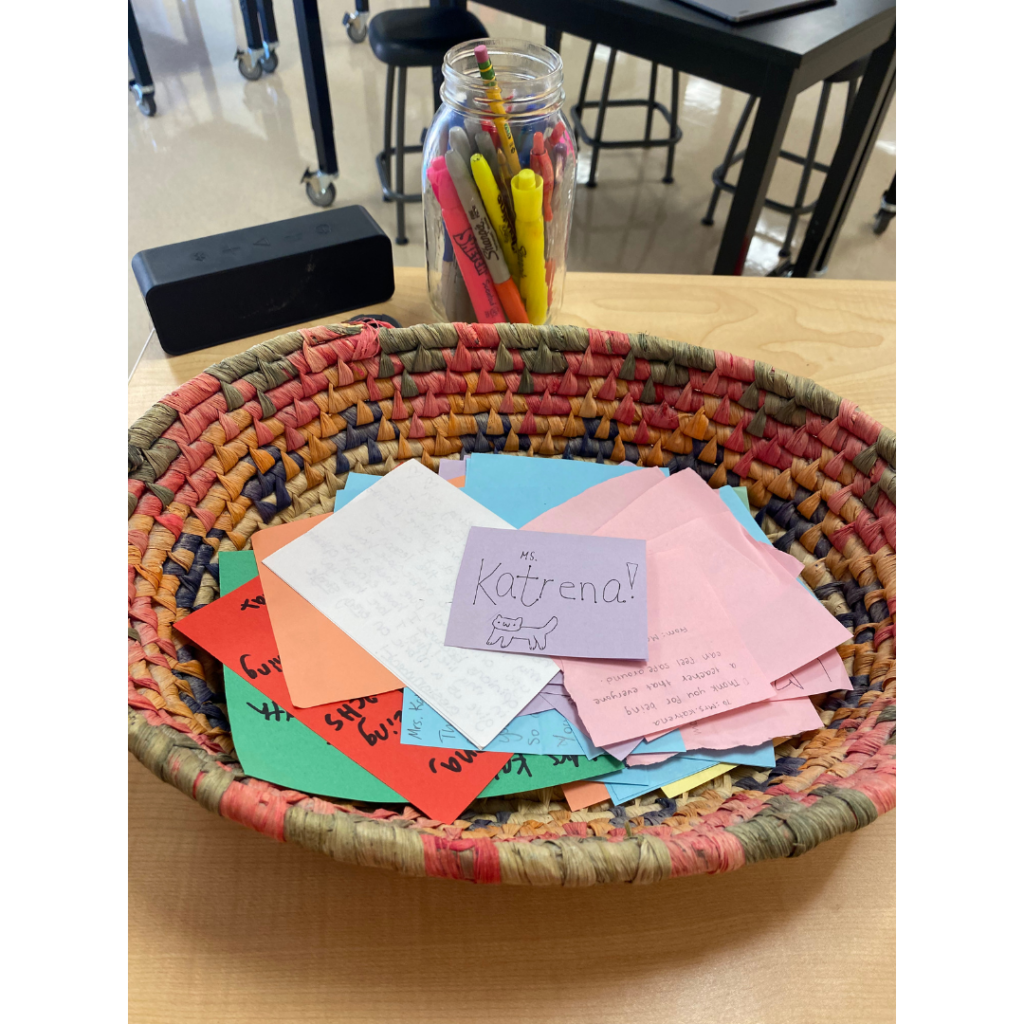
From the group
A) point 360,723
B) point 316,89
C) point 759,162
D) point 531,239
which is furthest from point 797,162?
point 360,723

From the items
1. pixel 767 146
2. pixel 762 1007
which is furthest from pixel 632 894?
pixel 767 146

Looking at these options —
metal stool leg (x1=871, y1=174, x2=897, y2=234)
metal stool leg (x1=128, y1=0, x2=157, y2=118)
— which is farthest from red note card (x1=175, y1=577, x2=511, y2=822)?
metal stool leg (x1=128, y1=0, x2=157, y2=118)

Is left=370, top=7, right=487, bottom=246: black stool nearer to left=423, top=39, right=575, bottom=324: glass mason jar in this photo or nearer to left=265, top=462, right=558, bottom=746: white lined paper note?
left=423, top=39, right=575, bottom=324: glass mason jar

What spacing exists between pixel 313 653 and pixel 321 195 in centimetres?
175

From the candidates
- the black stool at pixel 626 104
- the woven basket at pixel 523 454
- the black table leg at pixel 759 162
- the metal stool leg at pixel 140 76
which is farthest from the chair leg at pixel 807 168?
the metal stool leg at pixel 140 76

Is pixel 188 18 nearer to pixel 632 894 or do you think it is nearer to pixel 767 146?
pixel 767 146

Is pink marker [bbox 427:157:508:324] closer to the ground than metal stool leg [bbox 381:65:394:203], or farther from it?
farther from it

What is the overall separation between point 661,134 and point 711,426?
217 centimetres

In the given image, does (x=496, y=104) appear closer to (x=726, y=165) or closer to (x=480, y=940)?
(x=480, y=940)

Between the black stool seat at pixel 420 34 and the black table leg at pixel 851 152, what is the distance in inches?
31.0

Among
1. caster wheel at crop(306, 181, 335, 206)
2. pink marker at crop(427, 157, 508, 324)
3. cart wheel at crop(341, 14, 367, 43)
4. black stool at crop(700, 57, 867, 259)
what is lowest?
caster wheel at crop(306, 181, 335, 206)

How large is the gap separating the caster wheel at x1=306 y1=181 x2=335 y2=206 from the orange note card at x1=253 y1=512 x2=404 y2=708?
165cm

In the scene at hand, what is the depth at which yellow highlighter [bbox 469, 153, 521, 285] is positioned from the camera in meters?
0.63

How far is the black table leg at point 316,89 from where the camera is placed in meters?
1.66
